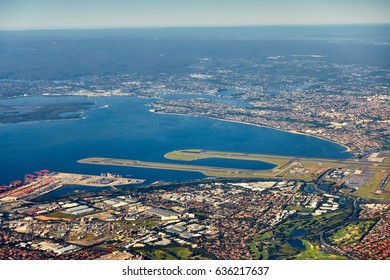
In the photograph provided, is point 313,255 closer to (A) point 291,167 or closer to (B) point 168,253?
(B) point 168,253

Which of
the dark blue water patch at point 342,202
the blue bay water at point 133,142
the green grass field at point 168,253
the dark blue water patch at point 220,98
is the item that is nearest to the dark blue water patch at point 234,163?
the blue bay water at point 133,142

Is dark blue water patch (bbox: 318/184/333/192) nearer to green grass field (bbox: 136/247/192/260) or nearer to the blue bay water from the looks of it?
the blue bay water

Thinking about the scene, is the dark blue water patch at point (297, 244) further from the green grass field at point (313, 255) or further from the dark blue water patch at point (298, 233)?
the dark blue water patch at point (298, 233)

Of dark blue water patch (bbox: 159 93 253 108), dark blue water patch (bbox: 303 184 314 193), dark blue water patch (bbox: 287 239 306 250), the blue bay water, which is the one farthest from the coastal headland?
dark blue water patch (bbox: 159 93 253 108)

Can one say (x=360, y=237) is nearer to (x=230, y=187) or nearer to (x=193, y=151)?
(x=230, y=187)

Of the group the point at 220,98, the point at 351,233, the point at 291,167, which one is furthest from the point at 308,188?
the point at 220,98

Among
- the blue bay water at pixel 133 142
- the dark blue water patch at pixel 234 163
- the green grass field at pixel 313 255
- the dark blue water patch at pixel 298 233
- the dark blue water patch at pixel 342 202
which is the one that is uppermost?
the green grass field at pixel 313 255
